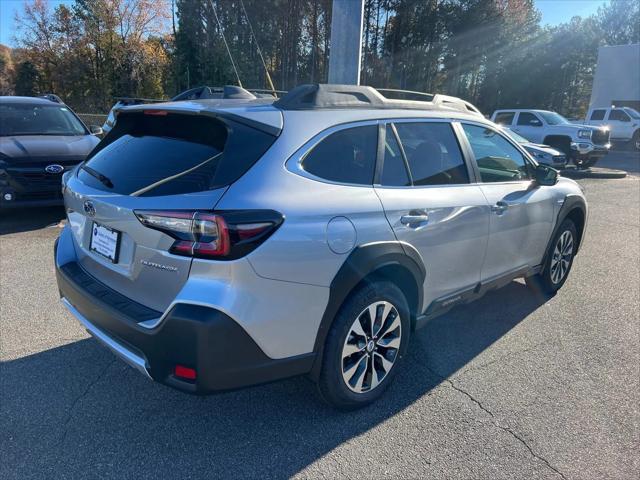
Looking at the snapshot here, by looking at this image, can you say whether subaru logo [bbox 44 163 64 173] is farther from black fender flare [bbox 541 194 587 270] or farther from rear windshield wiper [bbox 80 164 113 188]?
black fender flare [bbox 541 194 587 270]

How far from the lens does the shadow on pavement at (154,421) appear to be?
2436 millimetres

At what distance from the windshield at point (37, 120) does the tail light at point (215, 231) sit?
657cm

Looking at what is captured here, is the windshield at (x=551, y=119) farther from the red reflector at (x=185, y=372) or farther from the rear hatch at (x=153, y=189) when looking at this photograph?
the red reflector at (x=185, y=372)

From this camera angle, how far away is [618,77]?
31203 mm

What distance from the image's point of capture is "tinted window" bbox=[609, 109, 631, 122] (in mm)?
24723

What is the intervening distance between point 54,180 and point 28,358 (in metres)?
3.95

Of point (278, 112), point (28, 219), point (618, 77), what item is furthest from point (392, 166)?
point (618, 77)

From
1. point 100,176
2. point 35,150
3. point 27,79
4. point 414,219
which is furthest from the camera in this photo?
point 27,79

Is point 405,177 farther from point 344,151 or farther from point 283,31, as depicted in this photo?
point 283,31

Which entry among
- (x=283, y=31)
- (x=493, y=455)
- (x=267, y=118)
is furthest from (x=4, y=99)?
(x=283, y=31)

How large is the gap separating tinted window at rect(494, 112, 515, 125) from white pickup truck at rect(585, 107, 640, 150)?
31.6ft

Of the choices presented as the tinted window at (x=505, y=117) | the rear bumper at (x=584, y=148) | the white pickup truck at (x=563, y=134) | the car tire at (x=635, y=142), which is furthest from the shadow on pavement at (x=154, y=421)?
the car tire at (x=635, y=142)

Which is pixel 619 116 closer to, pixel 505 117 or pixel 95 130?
pixel 505 117

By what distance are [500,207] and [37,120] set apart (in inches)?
294
